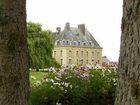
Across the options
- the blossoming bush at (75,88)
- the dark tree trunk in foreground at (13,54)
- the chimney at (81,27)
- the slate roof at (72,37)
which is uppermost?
the chimney at (81,27)

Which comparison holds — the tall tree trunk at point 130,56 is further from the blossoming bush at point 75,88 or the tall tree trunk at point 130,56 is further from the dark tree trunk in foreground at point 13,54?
the blossoming bush at point 75,88

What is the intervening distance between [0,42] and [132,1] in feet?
7.35

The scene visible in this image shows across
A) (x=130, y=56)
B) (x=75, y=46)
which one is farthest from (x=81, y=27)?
(x=130, y=56)

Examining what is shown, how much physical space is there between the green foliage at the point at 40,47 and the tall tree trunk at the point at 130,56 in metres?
56.3

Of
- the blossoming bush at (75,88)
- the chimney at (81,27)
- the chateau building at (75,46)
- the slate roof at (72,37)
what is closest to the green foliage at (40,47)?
the chateau building at (75,46)

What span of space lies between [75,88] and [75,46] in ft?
286

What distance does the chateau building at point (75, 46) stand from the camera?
96688 millimetres

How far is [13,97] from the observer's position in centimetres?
446

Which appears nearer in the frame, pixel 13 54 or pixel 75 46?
pixel 13 54

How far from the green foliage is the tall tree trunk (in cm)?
5631

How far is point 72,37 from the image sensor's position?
318 ft

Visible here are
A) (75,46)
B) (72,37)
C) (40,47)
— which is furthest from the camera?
(75,46)

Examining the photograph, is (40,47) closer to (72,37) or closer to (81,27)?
(72,37)

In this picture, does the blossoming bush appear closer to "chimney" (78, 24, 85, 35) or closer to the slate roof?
the slate roof
